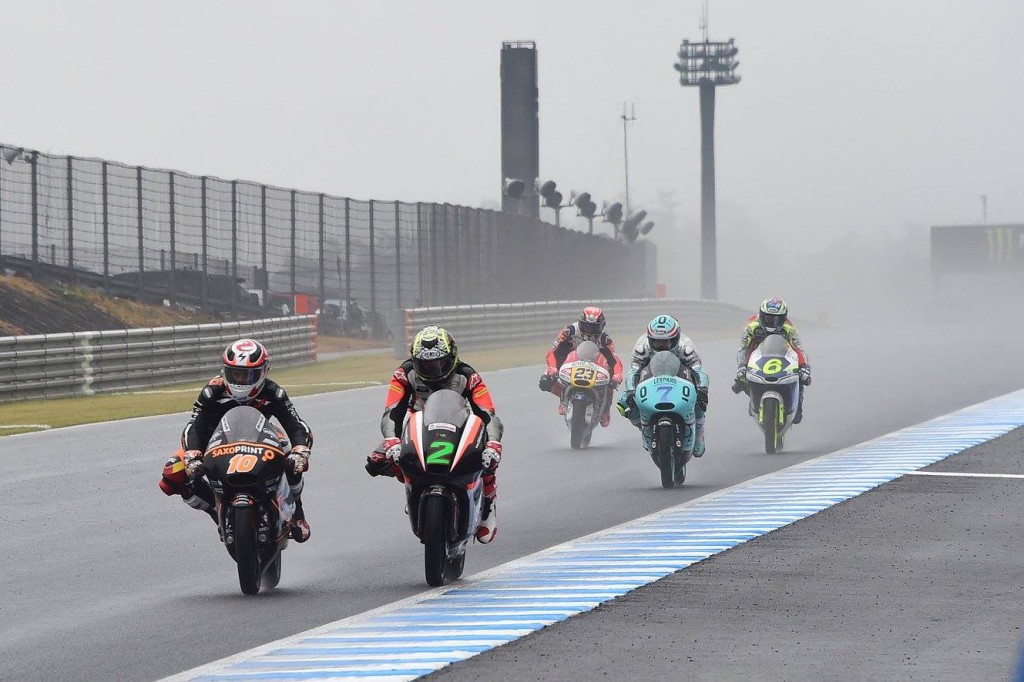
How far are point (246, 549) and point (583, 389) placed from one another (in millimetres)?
8830

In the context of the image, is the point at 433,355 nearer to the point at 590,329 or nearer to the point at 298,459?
the point at 298,459

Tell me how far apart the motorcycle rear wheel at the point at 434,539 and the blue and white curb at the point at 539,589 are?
0.12 meters

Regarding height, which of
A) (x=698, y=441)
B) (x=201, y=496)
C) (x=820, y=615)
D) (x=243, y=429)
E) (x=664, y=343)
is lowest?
(x=820, y=615)

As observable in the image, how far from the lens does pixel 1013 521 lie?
37.1 ft

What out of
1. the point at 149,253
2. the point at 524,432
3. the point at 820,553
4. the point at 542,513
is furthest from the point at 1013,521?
the point at 149,253

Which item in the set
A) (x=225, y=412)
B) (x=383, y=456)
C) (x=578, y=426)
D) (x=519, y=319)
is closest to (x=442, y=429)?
(x=383, y=456)

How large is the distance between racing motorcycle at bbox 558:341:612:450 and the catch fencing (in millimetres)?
15647

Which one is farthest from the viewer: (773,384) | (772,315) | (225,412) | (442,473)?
(772,315)

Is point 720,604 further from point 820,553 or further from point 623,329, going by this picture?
point 623,329

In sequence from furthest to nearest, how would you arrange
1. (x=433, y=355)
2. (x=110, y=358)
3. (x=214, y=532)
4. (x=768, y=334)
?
(x=110, y=358)
(x=768, y=334)
(x=214, y=532)
(x=433, y=355)

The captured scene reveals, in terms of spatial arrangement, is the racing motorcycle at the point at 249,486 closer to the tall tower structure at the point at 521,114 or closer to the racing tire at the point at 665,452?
the racing tire at the point at 665,452

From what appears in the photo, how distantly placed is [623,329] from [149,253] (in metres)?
18.1

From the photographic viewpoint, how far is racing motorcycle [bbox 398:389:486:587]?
8617 millimetres

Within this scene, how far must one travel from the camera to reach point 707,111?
98.4m
